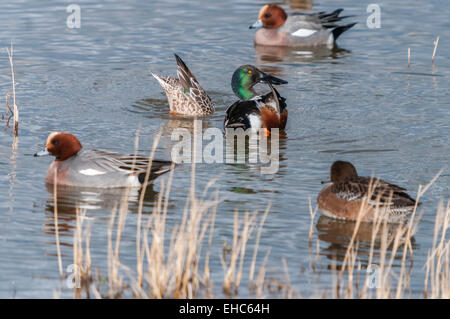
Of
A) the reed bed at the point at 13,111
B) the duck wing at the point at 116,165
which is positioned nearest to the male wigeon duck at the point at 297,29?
the reed bed at the point at 13,111

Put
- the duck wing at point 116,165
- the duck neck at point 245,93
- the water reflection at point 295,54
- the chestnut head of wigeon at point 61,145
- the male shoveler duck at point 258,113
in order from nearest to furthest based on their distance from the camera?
the duck wing at point 116,165 → the chestnut head of wigeon at point 61,145 → the male shoveler duck at point 258,113 → the duck neck at point 245,93 → the water reflection at point 295,54

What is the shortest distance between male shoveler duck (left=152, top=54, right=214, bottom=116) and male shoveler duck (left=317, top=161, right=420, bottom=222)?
439cm

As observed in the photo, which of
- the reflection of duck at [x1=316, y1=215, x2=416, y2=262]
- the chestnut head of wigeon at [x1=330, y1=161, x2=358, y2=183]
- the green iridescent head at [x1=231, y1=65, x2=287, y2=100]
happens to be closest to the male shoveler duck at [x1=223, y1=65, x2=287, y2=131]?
the green iridescent head at [x1=231, y1=65, x2=287, y2=100]

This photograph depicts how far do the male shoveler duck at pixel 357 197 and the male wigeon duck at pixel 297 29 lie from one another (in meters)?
8.59

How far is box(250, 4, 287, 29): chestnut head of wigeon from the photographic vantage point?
54.9 ft

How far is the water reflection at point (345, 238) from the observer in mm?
7309

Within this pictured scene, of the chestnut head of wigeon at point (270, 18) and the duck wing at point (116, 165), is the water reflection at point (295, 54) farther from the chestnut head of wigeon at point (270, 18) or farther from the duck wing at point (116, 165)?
the duck wing at point (116, 165)

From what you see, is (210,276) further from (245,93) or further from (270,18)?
(270,18)

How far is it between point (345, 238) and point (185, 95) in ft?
17.2

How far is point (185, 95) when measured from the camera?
12609 mm

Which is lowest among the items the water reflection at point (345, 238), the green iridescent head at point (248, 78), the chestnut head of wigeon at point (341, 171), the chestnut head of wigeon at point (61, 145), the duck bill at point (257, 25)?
the water reflection at point (345, 238)

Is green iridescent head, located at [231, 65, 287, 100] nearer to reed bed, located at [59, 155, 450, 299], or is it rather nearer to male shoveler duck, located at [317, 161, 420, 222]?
male shoveler duck, located at [317, 161, 420, 222]
